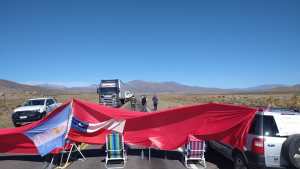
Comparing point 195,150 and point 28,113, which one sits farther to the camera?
point 28,113

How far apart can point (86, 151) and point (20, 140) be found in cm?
250

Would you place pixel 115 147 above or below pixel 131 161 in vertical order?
above

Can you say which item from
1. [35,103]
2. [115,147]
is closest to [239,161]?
[115,147]

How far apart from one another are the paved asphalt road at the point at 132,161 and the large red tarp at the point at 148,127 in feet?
1.35

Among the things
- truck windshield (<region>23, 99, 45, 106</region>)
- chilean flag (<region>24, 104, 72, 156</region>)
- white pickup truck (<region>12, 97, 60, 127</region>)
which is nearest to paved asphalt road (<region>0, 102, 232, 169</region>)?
chilean flag (<region>24, 104, 72, 156</region>)

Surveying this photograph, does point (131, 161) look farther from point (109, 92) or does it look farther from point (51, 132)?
point (109, 92)

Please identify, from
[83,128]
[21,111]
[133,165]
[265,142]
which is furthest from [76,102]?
[21,111]

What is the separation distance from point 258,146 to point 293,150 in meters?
0.77

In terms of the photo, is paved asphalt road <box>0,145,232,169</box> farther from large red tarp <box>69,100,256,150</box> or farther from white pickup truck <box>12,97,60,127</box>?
white pickup truck <box>12,97,60,127</box>

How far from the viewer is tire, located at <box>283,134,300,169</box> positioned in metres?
8.51

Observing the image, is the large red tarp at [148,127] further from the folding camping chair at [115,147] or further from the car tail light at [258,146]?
the car tail light at [258,146]

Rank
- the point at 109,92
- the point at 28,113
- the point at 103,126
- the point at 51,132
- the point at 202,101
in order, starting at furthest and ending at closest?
the point at 202,101
the point at 109,92
the point at 28,113
the point at 103,126
the point at 51,132

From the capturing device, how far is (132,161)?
12.5 metres

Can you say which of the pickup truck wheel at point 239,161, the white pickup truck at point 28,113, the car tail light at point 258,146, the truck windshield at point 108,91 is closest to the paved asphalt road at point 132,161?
Result: the pickup truck wheel at point 239,161
